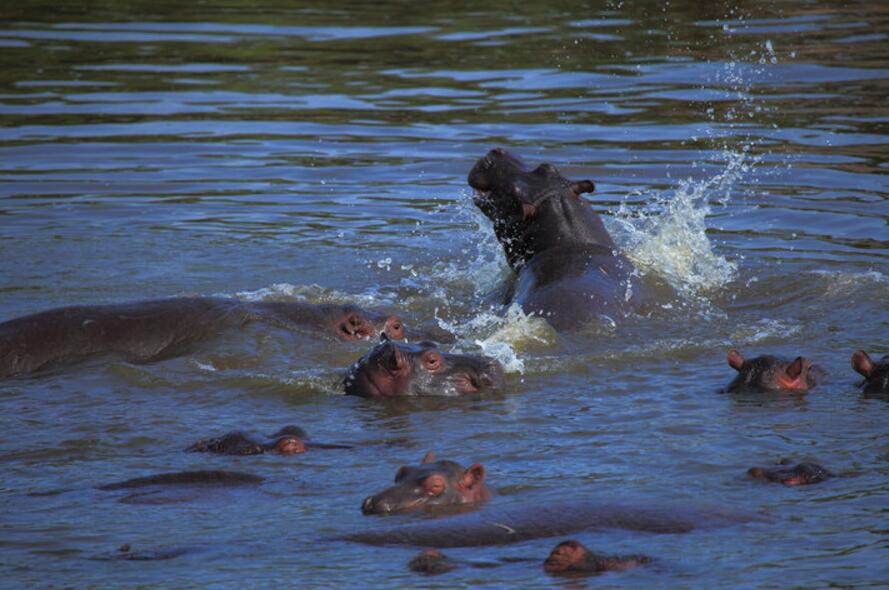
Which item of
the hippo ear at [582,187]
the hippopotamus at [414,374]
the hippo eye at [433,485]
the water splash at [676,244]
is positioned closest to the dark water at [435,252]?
the water splash at [676,244]

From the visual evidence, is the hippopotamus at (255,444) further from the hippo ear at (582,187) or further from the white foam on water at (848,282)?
the white foam on water at (848,282)

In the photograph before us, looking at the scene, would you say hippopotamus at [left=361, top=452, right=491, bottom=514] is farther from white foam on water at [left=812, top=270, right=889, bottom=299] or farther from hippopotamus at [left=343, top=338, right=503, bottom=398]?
white foam on water at [left=812, top=270, right=889, bottom=299]

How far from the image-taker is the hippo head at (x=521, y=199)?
37.4ft

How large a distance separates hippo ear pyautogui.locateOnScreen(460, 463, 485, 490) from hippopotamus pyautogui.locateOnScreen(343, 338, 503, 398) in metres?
1.94

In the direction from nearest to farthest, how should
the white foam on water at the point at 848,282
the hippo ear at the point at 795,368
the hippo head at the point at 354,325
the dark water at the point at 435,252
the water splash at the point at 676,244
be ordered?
the dark water at the point at 435,252 < the hippo ear at the point at 795,368 < the hippo head at the point at 354,325 < the white foam on water at the point at 848,282 < the water splash at the point at 676,244

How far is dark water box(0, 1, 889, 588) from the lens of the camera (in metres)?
6.42

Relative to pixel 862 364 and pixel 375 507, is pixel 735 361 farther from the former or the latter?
pixel 375 507

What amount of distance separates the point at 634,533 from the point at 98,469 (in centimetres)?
252

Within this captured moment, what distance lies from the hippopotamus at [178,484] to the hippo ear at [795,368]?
2913 mm

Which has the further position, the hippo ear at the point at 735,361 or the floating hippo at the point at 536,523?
the hippo ear at the point at 735,361

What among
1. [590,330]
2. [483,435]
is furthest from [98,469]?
[590,330]

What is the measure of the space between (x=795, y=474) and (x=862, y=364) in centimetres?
165

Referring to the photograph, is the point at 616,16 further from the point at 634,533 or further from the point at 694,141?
the point at 634,533

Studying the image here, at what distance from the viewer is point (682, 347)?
9.61 m
